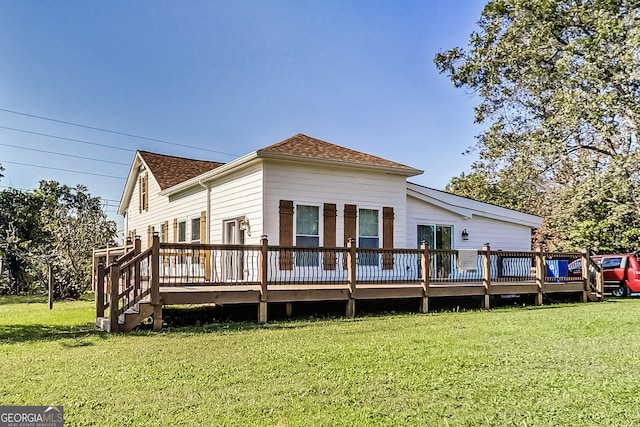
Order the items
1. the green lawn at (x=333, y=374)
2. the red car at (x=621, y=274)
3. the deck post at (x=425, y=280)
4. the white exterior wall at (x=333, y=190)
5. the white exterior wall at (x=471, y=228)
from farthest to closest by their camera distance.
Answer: the red car at (x=621, y=274) < the white exterior wall at (x=471, y=228) < the white exterior wall at (x=333, y=190) < the deck post at (x=425, y=280) < the green lawn at (x=333, y=374)

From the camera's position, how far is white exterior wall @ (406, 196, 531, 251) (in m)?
14.0

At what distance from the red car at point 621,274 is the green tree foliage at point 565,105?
228 cm

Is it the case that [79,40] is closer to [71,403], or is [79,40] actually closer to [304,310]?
[304,310]

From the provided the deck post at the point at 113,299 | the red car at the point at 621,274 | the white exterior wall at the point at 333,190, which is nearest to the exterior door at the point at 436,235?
the white exterior wall at the point at 333,190

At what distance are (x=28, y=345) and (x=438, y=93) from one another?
20215 mm

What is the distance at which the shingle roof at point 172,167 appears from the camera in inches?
683

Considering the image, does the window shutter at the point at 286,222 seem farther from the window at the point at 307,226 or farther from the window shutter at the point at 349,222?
the window shutter at the point at 349,222

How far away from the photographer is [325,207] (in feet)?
40.0

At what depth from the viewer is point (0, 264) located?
70.6ft

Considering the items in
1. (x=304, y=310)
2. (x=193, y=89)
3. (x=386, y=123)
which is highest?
(x=193, y=89)

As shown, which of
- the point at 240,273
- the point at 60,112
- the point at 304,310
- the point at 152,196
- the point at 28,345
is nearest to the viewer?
the point at 28,345

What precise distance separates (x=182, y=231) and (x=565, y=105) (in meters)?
13.5

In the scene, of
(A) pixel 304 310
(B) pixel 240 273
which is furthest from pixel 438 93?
(B) pixel 240 273
